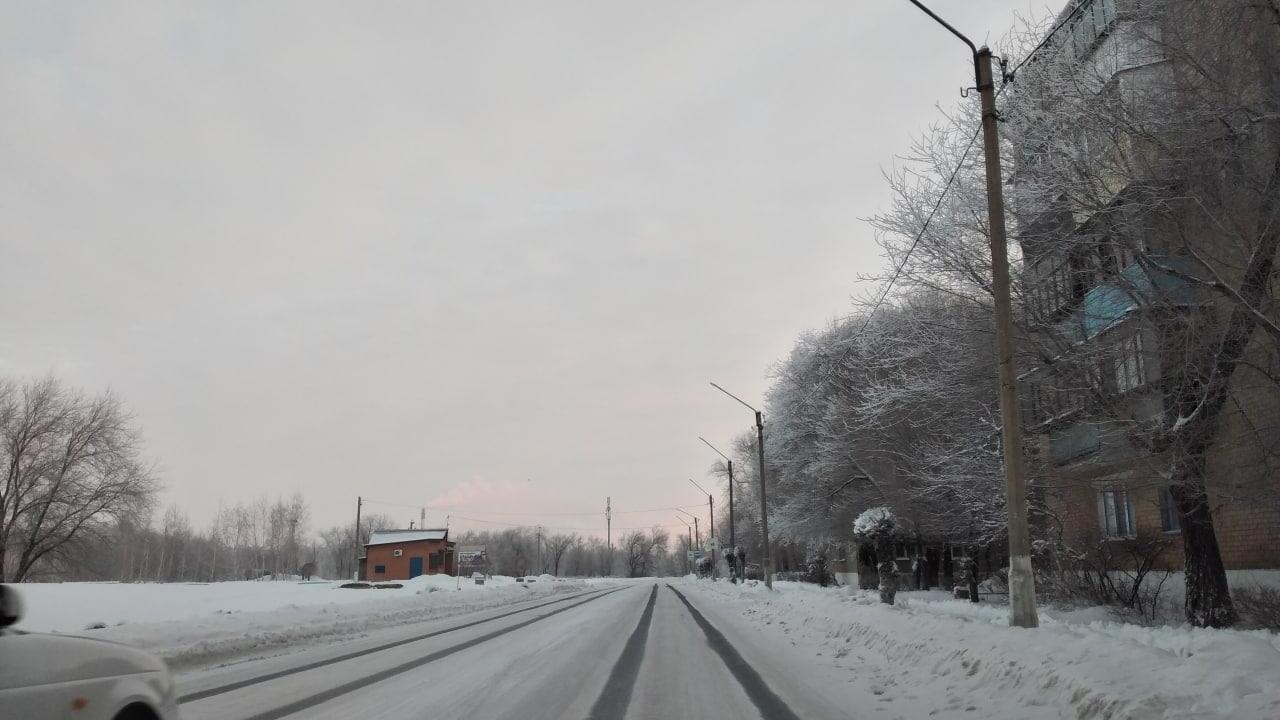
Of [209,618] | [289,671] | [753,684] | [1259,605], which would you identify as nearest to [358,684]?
[289,671]

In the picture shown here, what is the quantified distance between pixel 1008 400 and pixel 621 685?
237 inches

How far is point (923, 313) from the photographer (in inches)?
663

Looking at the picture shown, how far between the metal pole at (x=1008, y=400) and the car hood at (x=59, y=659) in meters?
8.71

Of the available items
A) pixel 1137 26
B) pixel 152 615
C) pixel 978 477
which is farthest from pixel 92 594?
pixel 1137 26

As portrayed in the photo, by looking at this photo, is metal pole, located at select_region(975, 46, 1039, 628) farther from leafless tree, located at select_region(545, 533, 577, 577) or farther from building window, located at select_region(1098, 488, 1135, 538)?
leafless tree, located at select_region(545, 533, 577, 577)

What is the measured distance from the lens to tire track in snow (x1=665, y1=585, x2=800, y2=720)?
7.88 meters

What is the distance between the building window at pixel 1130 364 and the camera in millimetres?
12859

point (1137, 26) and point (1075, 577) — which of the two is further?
point (1075, 577)

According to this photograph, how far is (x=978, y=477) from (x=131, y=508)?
48595 mm

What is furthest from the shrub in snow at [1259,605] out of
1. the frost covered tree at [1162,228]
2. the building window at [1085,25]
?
the building window at [1085,25]

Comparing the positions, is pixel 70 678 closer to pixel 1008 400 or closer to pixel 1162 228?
pixel 1008 400

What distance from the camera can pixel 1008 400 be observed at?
409 inches

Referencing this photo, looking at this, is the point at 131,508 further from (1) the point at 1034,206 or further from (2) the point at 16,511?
(1) the point at 1034,206

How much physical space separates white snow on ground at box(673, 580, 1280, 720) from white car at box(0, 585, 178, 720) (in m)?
6.18
